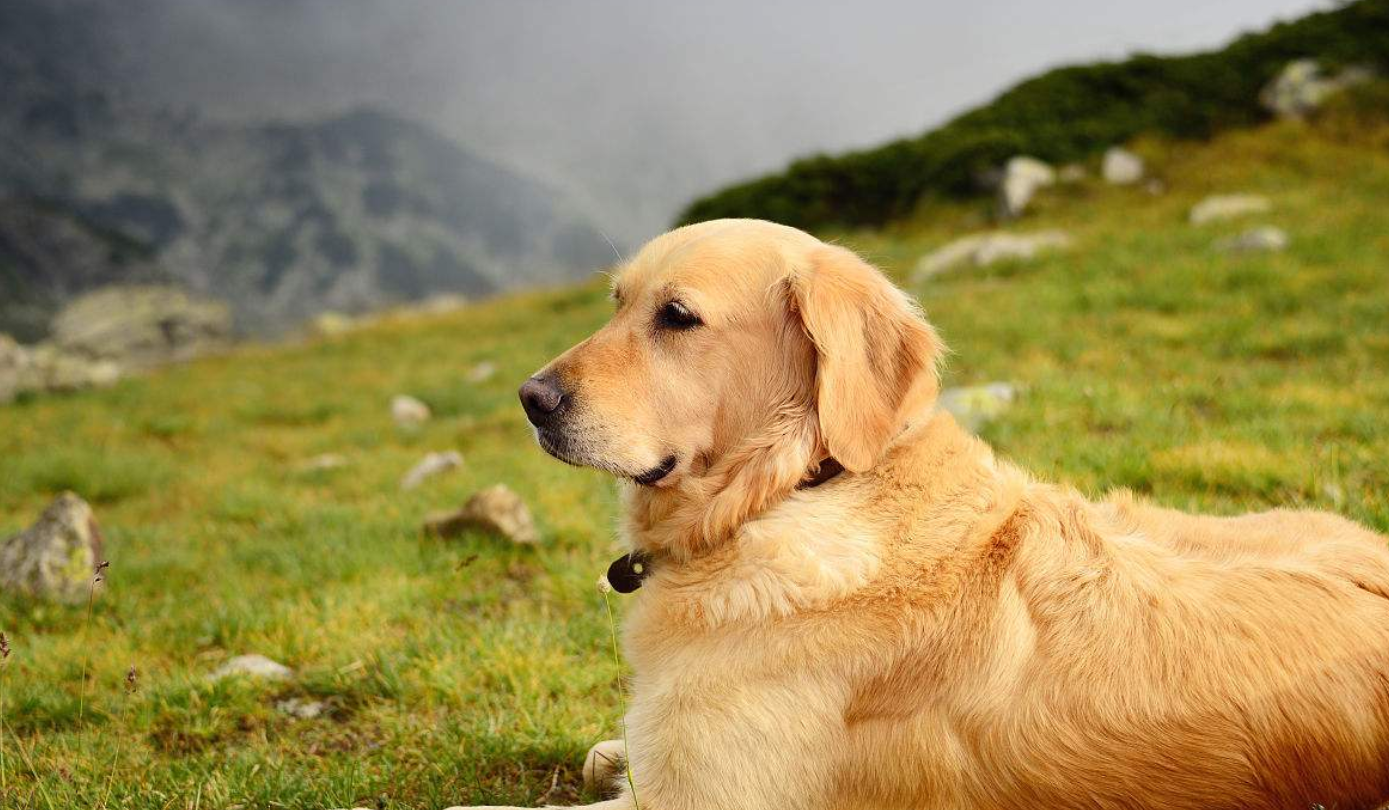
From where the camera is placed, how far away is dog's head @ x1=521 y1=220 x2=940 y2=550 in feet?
8.29

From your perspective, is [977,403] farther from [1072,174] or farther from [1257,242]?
[1072,174]

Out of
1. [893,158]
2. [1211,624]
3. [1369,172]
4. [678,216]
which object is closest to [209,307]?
[678,216]

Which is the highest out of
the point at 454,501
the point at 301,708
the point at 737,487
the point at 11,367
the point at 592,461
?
the point at 11,367

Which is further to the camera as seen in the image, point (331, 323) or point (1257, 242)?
point (331, 323)

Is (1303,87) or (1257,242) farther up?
(1303,87)

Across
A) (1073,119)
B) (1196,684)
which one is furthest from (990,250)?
(1196,684)

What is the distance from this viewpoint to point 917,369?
2.49m

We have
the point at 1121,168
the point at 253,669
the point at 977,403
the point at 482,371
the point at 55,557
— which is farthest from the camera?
the point at 1121,168

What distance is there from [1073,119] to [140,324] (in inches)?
1181

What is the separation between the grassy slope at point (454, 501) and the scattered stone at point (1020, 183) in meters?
3.42

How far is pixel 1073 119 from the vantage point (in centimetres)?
1822

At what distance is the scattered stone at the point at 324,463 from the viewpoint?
8047mm

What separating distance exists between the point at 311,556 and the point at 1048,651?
4.49m

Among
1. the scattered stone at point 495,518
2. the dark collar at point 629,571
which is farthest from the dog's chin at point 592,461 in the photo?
the scattered stone at point 495,518
